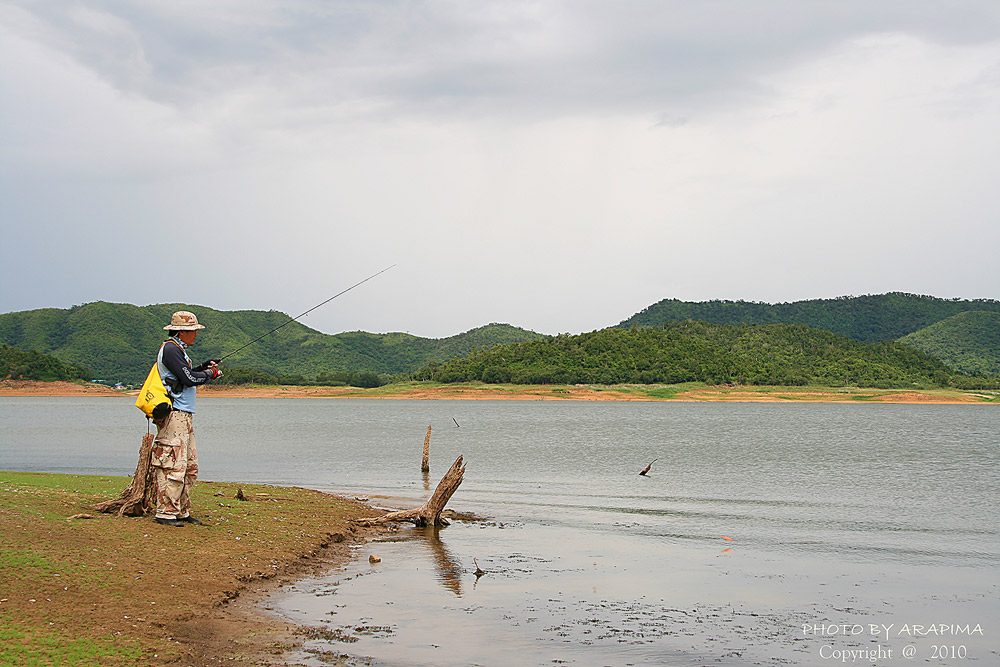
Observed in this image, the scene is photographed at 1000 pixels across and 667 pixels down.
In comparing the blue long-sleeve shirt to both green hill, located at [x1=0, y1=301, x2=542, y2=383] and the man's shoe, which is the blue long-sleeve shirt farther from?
green hill, located at [x1=0, y1=301, x2=542, y2=383]

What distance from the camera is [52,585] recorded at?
323 inches

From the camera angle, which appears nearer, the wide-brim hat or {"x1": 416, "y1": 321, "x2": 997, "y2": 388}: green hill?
the wide-brim hat

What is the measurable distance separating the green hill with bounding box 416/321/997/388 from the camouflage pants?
105m

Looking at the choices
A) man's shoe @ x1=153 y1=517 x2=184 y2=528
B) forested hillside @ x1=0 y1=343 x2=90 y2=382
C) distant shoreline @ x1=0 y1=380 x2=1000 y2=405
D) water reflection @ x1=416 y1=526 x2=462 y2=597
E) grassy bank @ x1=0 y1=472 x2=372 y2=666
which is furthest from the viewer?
forested hillside @ x1=0 y1=343 x2=90 y2=382

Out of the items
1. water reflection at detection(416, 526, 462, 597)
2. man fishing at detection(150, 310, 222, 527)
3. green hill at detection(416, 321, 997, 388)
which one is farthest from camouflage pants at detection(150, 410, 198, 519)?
green hill at detection(416, 321, 997, 388)

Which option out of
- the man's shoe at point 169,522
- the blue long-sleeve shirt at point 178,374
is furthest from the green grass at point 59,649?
the man's shoe at point 169,522

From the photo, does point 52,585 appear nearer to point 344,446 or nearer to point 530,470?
point 530,470

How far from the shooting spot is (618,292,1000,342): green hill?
169 m

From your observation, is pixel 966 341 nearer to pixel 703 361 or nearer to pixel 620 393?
pixel 703 361

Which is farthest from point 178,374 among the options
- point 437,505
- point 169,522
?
point 437,505

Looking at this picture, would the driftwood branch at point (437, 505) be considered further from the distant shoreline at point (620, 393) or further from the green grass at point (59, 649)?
the distant shoreline at point (620, 393)

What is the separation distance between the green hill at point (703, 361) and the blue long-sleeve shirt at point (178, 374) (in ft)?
346

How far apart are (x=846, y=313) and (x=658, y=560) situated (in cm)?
17882

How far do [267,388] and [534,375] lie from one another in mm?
42965
